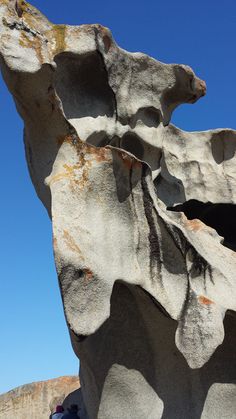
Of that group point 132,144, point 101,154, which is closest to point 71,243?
point 101,154

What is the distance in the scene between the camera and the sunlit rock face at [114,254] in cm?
468

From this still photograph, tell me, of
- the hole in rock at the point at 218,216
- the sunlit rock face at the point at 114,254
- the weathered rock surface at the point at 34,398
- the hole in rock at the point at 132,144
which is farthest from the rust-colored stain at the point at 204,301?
the weathered rock surface at the point at 34,398

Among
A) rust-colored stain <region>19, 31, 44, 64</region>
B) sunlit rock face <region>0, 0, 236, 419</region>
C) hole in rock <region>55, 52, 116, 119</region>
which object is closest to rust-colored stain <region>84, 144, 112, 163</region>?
sunlit rock face <region>0, 0, 236, 419</region>

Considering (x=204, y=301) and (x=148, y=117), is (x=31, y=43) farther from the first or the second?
(x=204, y=301)

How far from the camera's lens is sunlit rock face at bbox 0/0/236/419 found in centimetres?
468

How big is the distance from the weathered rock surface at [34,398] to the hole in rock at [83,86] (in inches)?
235

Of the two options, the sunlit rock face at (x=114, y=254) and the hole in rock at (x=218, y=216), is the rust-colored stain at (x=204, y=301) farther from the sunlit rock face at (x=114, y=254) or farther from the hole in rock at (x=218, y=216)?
the hole in rock at (x=218, y=216)

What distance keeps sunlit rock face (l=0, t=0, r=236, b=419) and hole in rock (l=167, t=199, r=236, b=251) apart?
4.40ft

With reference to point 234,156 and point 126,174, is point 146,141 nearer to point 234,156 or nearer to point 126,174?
point 126,174

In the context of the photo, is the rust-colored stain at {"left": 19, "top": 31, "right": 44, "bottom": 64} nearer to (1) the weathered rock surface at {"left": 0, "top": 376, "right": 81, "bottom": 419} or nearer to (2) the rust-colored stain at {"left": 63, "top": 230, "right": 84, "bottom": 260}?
(2) the rust-colored stain at {"left": 63, "top": 230, "right": 84, "bottom": 260}

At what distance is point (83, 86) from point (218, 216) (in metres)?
2.38

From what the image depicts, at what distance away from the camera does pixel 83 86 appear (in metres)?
5.78

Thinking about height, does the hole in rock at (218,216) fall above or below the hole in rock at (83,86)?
below

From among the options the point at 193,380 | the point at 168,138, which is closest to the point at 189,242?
the point at 193,380
